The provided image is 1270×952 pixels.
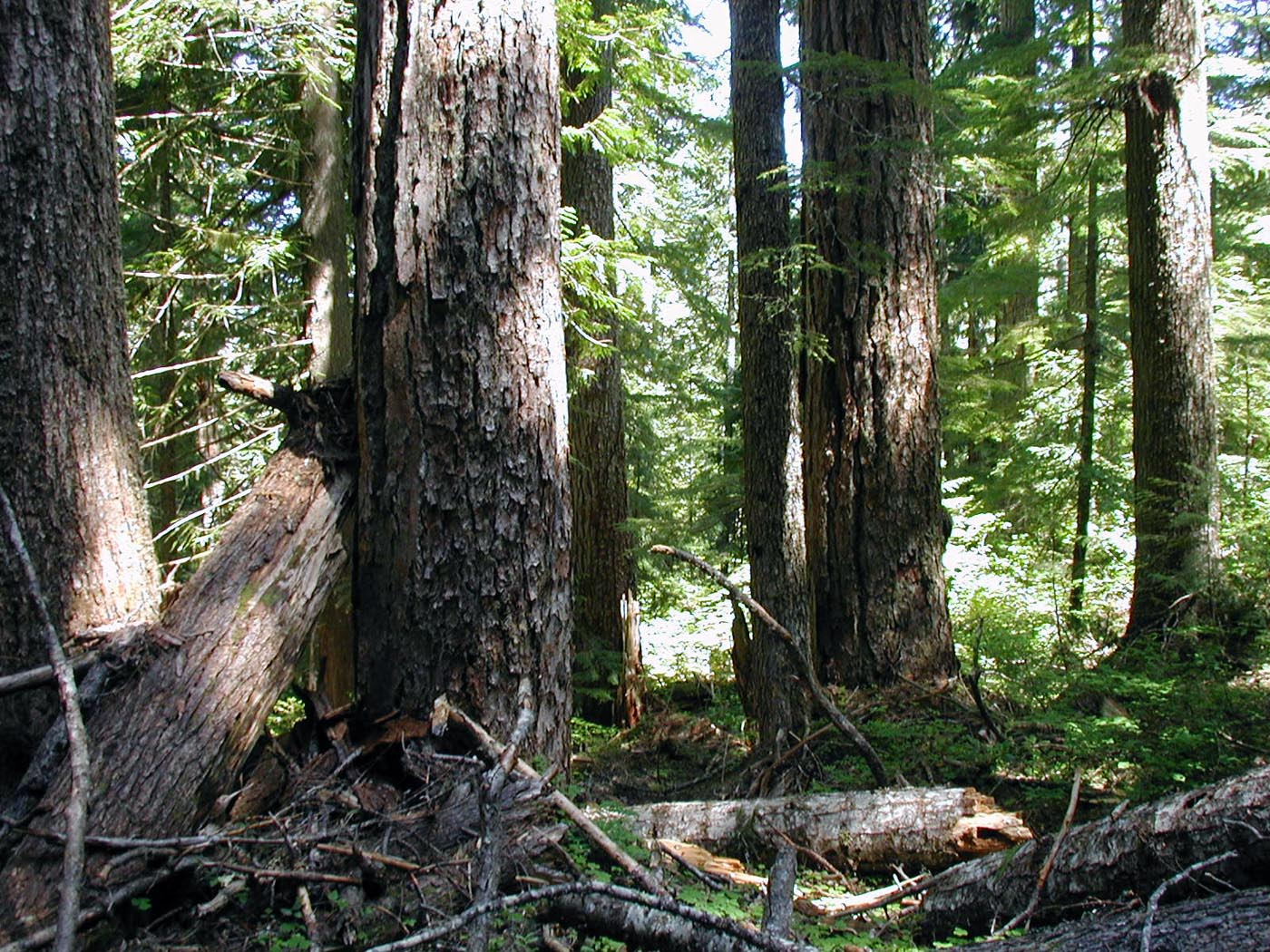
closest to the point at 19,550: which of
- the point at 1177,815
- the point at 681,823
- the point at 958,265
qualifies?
the point at 681,823

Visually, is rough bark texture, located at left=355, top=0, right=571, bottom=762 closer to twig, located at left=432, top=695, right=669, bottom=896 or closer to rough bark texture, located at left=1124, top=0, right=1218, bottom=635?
twig, located at left=432, top=695, right=669, bottom=896

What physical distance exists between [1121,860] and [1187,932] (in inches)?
34.5

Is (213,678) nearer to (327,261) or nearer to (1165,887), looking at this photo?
(1165,887)

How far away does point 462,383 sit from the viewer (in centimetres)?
325

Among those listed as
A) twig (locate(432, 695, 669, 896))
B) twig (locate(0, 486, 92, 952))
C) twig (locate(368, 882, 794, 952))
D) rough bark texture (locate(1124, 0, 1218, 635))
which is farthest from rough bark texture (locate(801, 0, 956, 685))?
twig (locate(0, 486, 92, 952))

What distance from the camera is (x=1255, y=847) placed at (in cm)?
246

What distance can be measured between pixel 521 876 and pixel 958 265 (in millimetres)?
17918

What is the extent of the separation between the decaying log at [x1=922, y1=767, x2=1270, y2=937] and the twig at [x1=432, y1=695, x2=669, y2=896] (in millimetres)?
1240

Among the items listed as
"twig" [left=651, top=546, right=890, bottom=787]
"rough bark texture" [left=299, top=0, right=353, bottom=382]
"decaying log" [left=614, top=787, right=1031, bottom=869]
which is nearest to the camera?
"decaying log" [left=614, top=787, right=1031, bottom=869]

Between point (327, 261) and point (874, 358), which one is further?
point (327, 261)

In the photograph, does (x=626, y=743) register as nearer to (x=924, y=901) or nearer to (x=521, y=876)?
(x=924, y=901)

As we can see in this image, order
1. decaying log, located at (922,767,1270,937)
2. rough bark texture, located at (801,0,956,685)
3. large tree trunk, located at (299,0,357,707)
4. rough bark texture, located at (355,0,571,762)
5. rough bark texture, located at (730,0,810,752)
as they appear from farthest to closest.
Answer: large tree trunk, located at (299,0,357,707) < rough bark texture, located at (730,0,810,752) < rough bark texture, located at (801,0,956,685) < rough bark texture, located at (355,0,571,762) < decaying log, located at (922,767,1270,937)

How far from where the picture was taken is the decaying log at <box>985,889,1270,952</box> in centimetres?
189

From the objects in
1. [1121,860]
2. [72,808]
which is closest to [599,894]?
[72,808]
